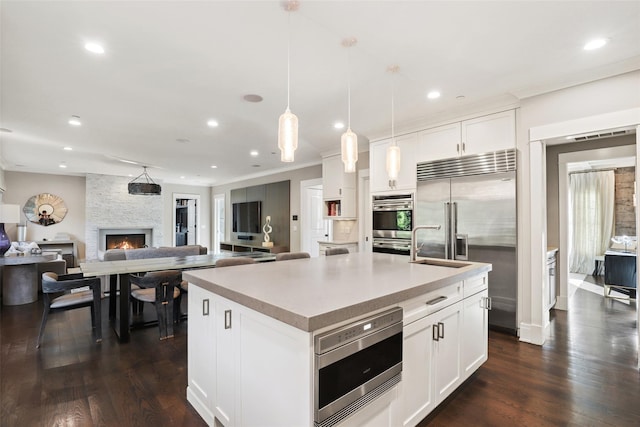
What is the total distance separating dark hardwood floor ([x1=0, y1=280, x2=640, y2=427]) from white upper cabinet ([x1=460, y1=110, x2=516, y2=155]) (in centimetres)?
210

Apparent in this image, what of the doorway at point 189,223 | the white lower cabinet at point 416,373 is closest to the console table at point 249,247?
the doorway at point 189,223

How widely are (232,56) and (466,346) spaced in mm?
2834

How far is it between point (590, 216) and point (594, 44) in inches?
233

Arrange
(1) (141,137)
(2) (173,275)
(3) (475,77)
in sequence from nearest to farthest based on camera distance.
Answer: (3) (475,77)
(2) (173,275)
(1) (141,137)

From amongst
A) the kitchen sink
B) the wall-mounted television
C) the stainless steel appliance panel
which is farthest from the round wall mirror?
the kitchen sink

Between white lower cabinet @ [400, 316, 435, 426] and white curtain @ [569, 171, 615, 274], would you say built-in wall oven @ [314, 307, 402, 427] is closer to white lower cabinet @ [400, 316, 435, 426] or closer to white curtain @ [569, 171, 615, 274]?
white lower cabinet @ [400, 316, 435, 426]

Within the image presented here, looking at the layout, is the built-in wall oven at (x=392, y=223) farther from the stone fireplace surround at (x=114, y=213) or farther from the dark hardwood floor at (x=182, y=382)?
the stone fireplace surround at (x=114, y=213)

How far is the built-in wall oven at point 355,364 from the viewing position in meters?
1.18

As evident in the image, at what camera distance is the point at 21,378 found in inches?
94.7

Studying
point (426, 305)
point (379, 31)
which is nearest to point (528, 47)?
point (379, 31)

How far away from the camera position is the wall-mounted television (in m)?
8.45

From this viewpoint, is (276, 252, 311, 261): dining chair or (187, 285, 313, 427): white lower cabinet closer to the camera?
(187, 285, 313, 427): white lower cabinet

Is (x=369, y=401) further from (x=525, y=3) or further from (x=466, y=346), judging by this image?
(x=525, y=3)

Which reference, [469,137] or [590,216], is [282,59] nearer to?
[469,137]
